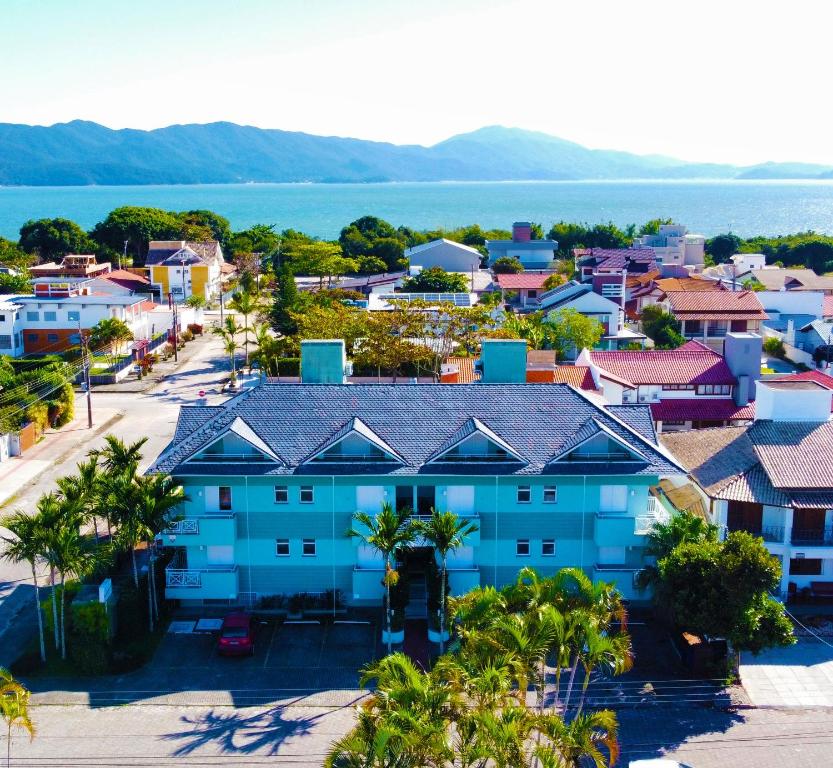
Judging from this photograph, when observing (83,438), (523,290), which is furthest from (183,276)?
(83,438)

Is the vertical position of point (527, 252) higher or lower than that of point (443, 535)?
higher

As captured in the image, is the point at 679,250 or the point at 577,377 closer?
the point at 577,377

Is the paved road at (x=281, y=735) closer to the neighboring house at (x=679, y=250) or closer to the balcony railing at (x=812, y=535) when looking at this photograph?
the balcony railing at (x=812, y=535)

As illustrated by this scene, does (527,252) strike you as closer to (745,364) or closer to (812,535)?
(745,364)

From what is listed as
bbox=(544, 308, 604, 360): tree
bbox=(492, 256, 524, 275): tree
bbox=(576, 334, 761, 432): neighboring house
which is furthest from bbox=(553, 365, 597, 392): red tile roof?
bbox=(492, 256, 524, 275): tree

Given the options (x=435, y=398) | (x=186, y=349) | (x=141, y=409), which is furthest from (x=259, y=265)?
(x=435, y=398)

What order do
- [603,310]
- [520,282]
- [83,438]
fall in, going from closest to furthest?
[83,438] → [603,310] → [520,282]

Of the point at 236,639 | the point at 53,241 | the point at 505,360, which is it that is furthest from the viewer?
the point at 53,241

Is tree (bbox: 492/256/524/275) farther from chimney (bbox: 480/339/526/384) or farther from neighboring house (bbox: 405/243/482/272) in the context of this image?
chimney (bbox: 480/339/526/384)
